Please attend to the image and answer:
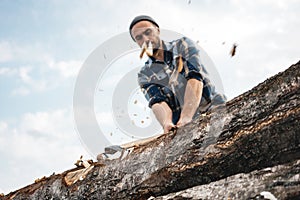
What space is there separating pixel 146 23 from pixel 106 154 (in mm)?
1452

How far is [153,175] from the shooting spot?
93.7 inches

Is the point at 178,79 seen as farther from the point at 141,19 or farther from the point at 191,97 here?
the point at 141,19

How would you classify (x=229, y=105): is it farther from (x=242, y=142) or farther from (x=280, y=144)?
(x=280, y=144)

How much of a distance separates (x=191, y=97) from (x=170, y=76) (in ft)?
1.78

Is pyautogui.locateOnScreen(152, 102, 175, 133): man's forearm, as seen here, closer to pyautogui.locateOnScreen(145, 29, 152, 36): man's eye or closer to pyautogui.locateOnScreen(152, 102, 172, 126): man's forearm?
pyautogui.locateOnScreen(152, 102, 172, 126): man's forearm

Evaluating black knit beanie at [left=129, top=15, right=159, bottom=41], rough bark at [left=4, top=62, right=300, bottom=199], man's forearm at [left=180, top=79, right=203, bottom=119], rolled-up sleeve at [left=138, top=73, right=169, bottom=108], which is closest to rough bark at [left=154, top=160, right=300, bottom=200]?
rough bark at [left=4, top=62, right=300, bottom=199]

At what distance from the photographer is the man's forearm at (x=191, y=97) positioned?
10.8ft

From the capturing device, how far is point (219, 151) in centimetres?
212

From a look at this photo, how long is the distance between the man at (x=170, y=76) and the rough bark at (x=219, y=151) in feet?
3.04

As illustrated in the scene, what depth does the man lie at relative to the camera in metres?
3.53

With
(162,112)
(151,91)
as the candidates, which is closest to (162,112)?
(162,112)

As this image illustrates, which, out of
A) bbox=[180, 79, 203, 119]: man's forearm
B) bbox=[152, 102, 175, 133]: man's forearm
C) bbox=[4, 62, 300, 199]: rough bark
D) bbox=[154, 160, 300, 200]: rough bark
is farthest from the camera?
bbox=[152, 102, 175, 133]: man's forearm

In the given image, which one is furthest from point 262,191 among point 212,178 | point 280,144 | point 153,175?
point 153,175

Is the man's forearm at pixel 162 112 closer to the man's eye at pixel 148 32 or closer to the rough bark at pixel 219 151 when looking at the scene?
the man's eye at pixel 148 32
